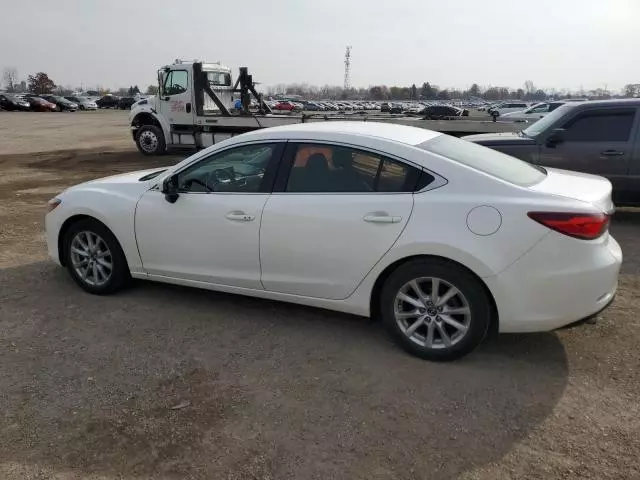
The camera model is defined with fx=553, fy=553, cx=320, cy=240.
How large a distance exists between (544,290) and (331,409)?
4.92 feet

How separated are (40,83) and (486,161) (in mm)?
117414

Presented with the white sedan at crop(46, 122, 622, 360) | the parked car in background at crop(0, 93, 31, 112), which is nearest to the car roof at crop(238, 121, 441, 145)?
the white sedan at crop(46, 122, 622, 360)

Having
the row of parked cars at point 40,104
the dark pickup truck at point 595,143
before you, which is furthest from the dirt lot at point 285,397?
the row of parked cars at point 40,104

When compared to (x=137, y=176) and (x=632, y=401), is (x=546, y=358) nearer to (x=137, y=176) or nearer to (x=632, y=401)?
(x=632, y=401)

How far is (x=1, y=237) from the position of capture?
23.4 feet

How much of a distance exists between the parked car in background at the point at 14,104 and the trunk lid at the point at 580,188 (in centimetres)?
5839

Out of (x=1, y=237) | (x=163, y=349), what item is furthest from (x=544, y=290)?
(x=1, y=237)

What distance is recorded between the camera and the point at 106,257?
195 inches

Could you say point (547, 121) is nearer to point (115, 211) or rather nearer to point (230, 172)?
point (230, 172)

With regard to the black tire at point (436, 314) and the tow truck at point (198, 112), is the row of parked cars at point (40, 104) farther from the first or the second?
the black tire at point (436, 314)

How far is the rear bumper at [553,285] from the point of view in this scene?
3.40 metres

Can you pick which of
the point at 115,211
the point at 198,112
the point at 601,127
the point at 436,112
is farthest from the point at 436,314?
the point at 198,112

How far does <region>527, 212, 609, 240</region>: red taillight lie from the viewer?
3.39 m

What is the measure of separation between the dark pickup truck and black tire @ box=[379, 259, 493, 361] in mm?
4783
